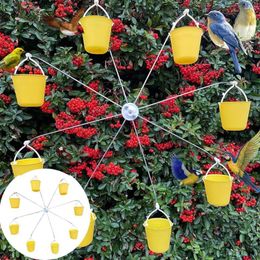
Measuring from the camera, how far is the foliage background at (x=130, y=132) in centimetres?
178

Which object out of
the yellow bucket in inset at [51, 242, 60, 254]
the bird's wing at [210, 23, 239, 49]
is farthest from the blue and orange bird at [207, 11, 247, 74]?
the yellow bucket in inset at [51, 242, 60, 254]

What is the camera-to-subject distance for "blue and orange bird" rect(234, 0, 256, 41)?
4.89 ft

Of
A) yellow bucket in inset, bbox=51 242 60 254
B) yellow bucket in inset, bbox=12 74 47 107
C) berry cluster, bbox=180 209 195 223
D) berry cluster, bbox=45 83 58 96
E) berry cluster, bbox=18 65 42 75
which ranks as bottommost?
berry cluster, bbox=180 209 195 223

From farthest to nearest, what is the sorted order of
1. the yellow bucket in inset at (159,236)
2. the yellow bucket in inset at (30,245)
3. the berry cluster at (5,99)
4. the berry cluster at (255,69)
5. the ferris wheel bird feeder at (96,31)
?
1. the berry cluster at (255,69)
2. the berry cluster at (5,99)
3. the yellow bucket in inset at (159,236)
4. the ferris wheel bird feeder at (96,31)
5. the yellow bucket in inset at (30,245)

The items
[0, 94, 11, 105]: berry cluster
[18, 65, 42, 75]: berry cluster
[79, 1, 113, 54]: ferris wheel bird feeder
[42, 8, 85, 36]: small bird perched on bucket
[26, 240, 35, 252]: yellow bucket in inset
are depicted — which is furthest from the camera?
[0, 94, 11, 105]: berry cluster

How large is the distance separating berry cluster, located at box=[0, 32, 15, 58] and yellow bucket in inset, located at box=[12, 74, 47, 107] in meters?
0.49

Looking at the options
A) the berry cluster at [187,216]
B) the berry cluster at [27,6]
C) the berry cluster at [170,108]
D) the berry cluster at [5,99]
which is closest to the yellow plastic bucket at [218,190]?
the berry cluster at [187,216]

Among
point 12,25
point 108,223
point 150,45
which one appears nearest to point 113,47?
point 150,45

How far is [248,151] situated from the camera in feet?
4.62

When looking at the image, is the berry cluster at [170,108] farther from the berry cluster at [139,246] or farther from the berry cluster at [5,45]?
the berry cluster at [5,45]

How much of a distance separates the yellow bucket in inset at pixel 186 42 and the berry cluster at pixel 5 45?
84 cm

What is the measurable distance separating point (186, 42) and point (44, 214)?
2.49 feet

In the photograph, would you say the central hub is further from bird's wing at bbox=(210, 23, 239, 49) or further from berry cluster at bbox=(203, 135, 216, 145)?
berry cluster at bbox=(203, 135, 216, 145)

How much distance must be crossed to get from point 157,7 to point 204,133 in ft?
2.31
